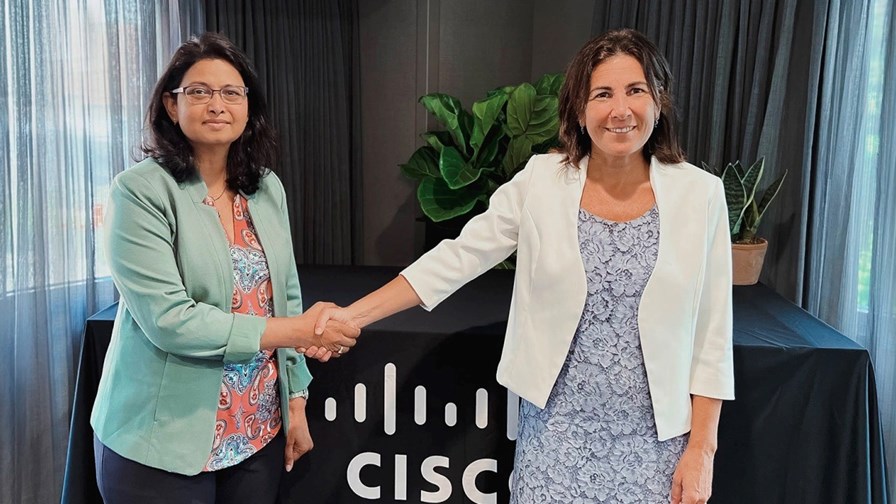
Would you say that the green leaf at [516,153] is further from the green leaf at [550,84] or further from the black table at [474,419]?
the black table at [474,419]

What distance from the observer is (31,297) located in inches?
A: 85.4

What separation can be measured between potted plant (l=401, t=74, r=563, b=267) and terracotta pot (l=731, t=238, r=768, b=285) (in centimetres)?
92

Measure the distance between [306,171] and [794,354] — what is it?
2543 mm

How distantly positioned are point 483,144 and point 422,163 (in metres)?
0.32

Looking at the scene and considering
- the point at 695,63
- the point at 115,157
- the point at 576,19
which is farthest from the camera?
the point at 576,19

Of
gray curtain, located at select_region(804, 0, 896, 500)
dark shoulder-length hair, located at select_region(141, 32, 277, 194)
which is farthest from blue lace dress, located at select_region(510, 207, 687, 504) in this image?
gray curtain, located at select_region(804, 0, 896, 500)

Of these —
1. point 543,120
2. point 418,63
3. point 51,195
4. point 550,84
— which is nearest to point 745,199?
point 543,120

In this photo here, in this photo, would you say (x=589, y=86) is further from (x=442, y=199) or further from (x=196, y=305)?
(x=442, y=199)

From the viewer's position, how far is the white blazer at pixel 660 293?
1290mm

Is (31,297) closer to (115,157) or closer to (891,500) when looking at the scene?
(115,157)

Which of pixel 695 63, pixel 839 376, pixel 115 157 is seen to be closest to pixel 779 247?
pixel 695 63

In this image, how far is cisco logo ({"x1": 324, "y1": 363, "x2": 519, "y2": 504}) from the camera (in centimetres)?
199

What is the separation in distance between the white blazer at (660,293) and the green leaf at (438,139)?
6.09 ft

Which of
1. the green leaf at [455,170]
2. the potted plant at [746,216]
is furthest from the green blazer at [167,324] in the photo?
the potted plant at [746,216]
